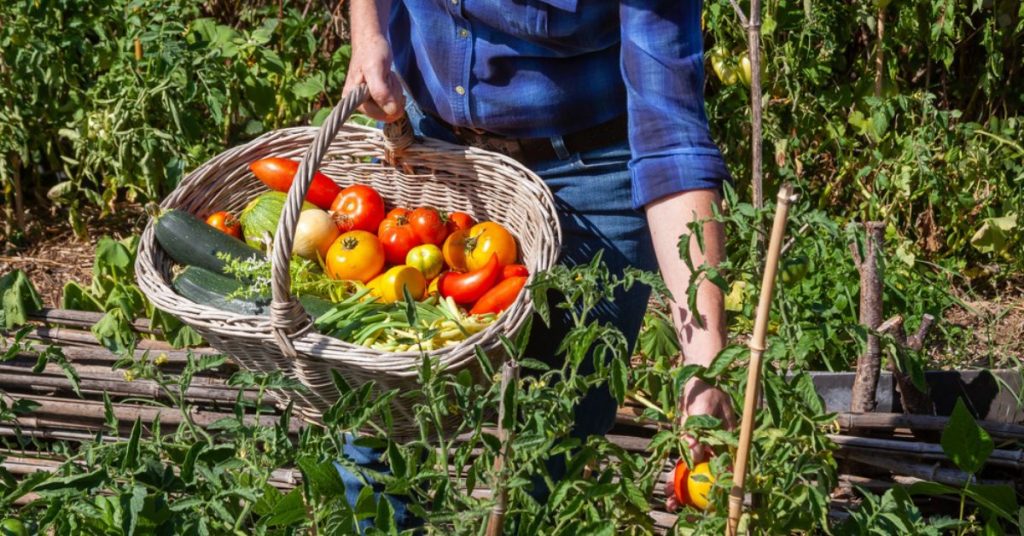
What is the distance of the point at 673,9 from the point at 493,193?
1.57ft

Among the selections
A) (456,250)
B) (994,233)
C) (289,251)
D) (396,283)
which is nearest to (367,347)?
(289,251)

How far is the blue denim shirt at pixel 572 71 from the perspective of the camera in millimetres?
1687

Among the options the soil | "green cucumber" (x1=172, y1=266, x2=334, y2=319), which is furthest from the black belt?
the soil

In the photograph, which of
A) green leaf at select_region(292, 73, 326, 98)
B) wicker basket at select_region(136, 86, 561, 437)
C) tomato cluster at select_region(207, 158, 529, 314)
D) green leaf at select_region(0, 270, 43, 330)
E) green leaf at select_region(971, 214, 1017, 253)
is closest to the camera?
wicker basket at select_region(136, 86, 561, 437)

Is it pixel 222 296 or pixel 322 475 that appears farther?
pixel 222 296

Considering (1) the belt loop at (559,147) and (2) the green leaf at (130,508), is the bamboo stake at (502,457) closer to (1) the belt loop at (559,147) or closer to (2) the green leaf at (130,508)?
(2) the green leaf at (130,508)

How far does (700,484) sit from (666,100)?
0.57 metres

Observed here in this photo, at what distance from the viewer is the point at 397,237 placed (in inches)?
79.2

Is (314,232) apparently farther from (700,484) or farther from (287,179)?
(700,484)

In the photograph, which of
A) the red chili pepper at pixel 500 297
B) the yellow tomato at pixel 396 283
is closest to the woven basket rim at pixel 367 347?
the red chili pepper at pixel 500 297

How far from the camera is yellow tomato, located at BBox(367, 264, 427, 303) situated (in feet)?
6.29

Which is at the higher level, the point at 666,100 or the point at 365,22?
the point at 365,22

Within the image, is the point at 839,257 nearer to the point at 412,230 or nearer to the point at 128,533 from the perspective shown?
the point at 412,230

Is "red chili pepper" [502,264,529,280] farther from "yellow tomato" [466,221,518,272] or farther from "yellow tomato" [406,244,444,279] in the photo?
"yellow tomato" [406,244,444,279]
